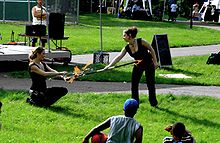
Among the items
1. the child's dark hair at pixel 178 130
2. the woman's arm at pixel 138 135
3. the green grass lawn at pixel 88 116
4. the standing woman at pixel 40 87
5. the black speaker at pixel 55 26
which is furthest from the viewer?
the black speaker at pixel 55 26

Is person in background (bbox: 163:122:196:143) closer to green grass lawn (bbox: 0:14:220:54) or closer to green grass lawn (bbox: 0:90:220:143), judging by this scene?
green grass lawn (bbox: 0:90:220:143)

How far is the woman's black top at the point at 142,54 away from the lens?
485 inches

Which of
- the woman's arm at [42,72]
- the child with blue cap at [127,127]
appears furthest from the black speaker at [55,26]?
the child with blue cap at [127,127]

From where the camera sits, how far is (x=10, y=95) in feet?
45.4

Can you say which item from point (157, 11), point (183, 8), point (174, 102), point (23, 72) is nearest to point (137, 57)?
point (174, 102)

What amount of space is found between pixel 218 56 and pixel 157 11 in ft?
101

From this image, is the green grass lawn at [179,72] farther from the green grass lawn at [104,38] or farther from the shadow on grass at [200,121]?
the green grass lawn at [104,38]

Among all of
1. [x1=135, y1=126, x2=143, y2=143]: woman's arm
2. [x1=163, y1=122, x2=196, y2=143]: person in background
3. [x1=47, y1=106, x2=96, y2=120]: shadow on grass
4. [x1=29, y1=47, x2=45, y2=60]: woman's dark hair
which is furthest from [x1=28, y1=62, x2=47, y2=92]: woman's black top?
[x1=163, y1=122, x2=196, y2=143]: person in background

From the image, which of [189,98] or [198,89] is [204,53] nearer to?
[198,89]

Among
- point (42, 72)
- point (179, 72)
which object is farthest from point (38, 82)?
point (179, 72)

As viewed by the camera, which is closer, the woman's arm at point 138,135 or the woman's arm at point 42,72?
the woman's arm at point 138,135

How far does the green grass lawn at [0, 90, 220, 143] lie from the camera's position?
10.4 m

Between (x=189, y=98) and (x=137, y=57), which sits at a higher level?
(x=137, y=57)

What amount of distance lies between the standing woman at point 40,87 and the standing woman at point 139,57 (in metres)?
1.12
